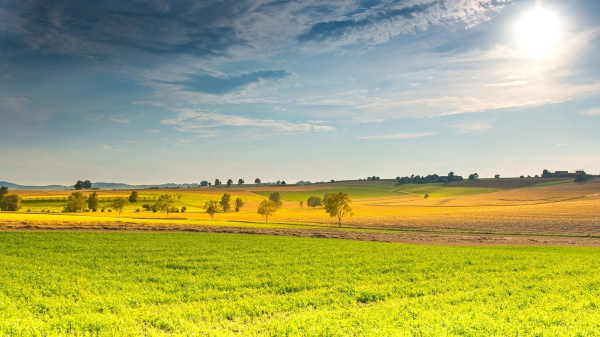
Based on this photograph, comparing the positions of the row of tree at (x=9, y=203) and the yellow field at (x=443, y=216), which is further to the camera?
the row of tree at (x=9, y=203)

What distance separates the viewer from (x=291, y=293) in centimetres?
1784

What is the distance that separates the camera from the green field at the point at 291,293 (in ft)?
41.5

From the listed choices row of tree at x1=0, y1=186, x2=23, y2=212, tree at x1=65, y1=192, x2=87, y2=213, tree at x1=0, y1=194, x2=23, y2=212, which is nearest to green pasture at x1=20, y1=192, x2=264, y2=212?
row of tree at x1=0, y1=186, x2=23, y2=212

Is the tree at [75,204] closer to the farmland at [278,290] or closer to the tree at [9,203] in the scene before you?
the tree at [9,203]

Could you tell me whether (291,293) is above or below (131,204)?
above

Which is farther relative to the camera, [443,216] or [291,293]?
[443,216]

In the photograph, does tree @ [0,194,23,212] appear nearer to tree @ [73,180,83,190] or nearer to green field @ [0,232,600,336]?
green field @ [0,232,600,336]

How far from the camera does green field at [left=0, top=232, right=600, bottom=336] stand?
1264 centimetres

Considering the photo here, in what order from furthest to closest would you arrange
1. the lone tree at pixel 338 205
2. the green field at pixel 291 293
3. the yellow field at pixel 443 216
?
the lone tree at pixel 338 205, the yellow field at pixel 443 216, the green field at pixel 291 293

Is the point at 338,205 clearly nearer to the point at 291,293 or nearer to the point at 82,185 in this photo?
the point at 291,293

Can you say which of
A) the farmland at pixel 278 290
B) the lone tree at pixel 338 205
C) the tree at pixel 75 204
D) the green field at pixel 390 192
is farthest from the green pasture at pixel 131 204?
the farmland at pixel 278 290

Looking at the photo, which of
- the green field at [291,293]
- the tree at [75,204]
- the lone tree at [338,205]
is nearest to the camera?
the green field at [291,293]

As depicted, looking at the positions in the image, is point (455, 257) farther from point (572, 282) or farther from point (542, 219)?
point (542, 219)

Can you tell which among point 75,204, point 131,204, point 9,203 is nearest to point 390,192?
point 131,204
